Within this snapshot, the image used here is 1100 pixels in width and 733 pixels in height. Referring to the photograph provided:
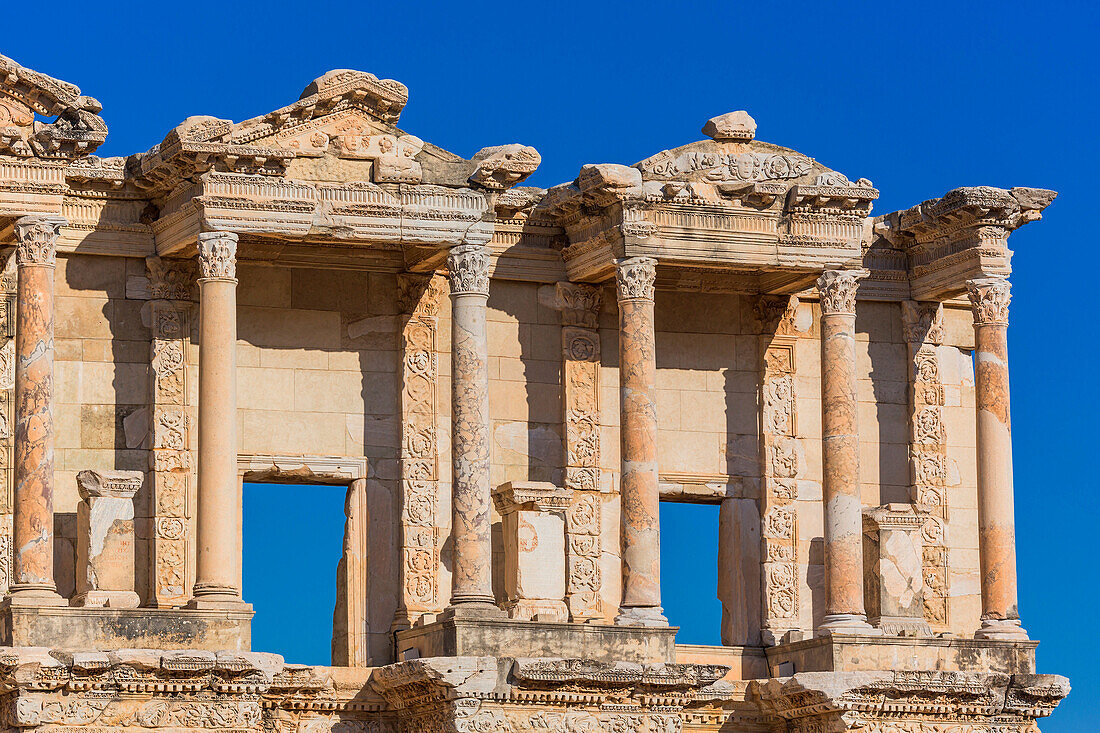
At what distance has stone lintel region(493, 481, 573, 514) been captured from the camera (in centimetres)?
2834

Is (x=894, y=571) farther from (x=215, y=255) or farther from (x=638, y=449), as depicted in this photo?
(x=215, y=255)

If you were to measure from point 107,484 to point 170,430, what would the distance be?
1.36 m

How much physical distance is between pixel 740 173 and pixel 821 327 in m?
2.01

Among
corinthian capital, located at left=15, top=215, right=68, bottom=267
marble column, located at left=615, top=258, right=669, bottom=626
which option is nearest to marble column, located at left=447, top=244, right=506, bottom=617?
marble column, located at left=615, top=258, right=669, bottom=626

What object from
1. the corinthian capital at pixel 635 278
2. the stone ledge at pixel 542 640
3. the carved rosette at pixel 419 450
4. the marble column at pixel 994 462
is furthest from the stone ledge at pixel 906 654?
the corinthian capital at pixel 635 278

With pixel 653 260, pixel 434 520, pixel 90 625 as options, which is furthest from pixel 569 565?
pixel 90 625

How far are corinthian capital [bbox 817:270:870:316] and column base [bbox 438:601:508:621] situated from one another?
17.3 ft

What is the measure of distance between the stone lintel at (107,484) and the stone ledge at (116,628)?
4.08 ft

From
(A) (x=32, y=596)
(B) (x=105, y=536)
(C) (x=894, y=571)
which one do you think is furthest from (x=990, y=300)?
(A) (x=32, y=596)

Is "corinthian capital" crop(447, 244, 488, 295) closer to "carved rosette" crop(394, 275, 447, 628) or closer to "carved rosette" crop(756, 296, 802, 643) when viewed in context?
"carved rosette" crop(394, 275, 447, 628)

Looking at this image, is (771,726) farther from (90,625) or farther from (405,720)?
(90,625)

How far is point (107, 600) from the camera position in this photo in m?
27.0

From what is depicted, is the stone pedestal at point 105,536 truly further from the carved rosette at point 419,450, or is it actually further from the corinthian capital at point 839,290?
the corinthian capital at point 839,290

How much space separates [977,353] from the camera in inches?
1189
